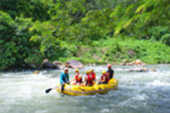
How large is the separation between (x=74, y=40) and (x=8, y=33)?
1166cm

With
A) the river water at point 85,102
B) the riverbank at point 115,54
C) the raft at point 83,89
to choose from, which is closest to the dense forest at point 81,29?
the riverbank at point 115,54

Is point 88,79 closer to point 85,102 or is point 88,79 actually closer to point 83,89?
point 83,89

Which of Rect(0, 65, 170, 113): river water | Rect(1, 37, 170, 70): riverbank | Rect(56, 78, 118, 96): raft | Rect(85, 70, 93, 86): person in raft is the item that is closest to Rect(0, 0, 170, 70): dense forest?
Rect(1, 37, 170, 70): riverbank

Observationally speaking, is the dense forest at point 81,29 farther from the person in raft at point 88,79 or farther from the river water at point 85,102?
the river water at point 85,102

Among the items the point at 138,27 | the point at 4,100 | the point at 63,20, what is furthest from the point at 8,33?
the point at 138,27

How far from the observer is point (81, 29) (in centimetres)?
578

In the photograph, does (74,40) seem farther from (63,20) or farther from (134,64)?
(134,64)

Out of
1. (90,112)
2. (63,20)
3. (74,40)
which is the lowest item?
(90,112)

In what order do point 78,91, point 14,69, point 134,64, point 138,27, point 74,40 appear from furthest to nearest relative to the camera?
point 134,64 → point 14,69 → point 78,91 → point 74,40 → point 138,27

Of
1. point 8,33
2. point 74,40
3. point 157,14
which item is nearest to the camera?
point 157,14

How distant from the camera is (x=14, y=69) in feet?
57.0

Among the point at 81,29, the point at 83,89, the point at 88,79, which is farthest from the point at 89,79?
the point at 81,29

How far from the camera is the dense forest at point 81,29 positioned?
4.16 meters

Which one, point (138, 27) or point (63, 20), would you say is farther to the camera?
point (63, 20)
